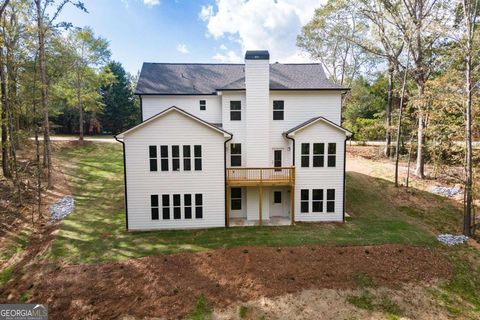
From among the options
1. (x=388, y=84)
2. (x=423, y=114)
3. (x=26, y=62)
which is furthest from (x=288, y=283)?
(x=388, y=84)

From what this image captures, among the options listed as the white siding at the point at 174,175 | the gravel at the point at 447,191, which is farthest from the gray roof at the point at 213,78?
the gravel at the point at 447,191

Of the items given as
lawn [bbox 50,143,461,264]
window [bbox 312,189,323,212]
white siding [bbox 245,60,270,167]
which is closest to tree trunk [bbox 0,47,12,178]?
lawn [bbox 50,143,461,264]

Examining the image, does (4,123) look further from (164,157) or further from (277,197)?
(277,197)

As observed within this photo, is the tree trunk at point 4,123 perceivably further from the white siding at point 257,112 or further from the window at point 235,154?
the white siding at point 257,112

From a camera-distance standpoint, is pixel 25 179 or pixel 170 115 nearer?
pixel 170 115

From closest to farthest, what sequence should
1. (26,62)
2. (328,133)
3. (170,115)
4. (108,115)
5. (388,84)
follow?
(170,115), (328,133), (26,62), (388,84), (108,115)

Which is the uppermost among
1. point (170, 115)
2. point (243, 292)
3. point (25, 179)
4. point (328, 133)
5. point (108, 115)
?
point (108, 115)

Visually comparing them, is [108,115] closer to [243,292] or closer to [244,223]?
[244,223]

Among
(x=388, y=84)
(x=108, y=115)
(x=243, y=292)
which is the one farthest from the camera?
(x=108, y=115)
